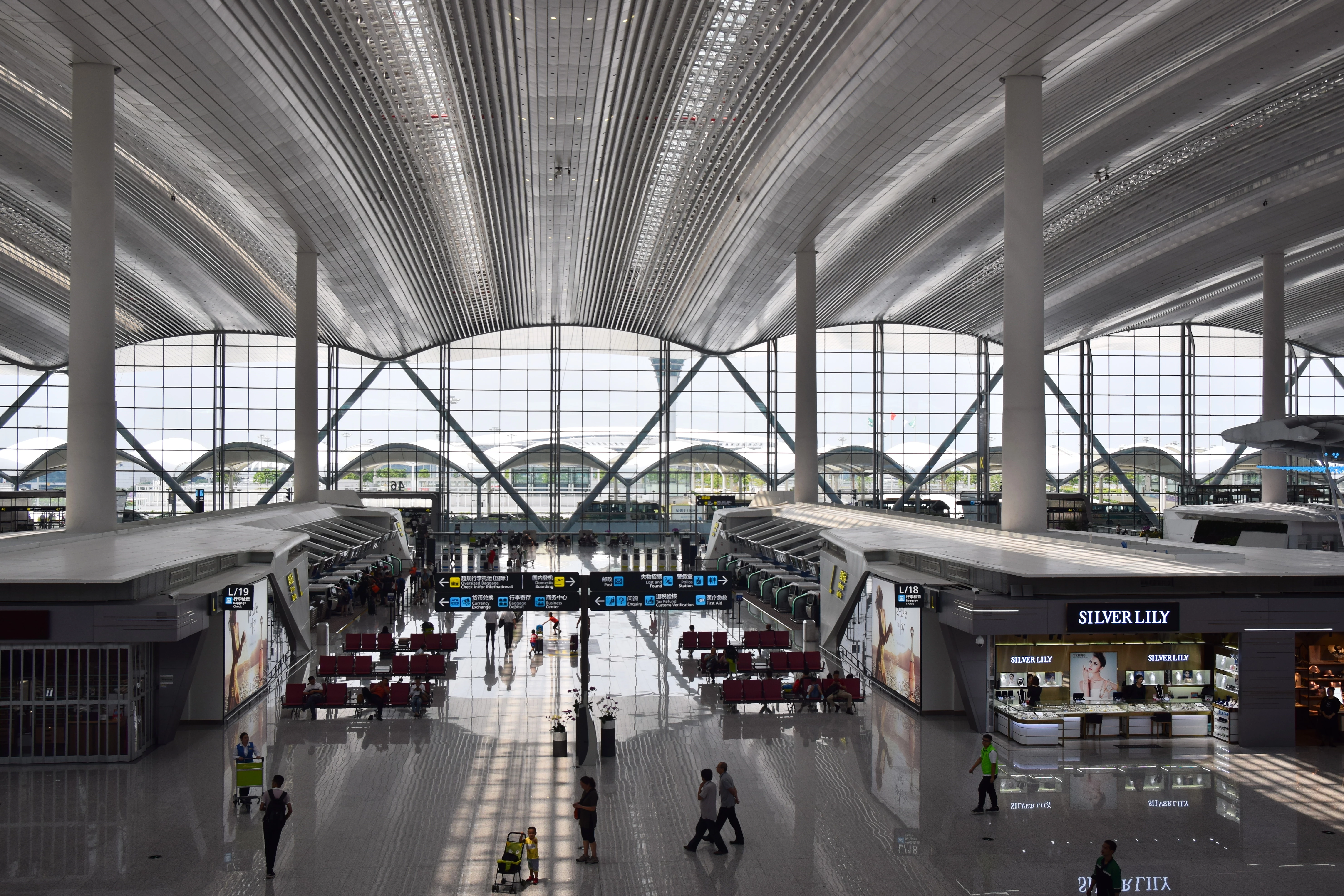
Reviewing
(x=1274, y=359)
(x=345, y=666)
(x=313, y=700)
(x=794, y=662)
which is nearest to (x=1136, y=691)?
(x=794, y=662)

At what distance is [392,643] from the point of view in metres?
20.3

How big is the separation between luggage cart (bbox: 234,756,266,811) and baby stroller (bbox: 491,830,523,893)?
3.61 metres

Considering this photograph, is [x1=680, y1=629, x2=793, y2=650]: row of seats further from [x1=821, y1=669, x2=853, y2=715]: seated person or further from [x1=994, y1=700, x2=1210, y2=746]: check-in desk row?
[x1=994, y1=700, x2=1210, y2=746]: check-in desk row

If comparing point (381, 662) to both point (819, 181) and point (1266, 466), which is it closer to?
point (819, 181)

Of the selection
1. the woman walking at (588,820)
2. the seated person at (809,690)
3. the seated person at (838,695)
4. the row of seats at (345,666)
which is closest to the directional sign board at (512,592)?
the row of seats at (345,666)

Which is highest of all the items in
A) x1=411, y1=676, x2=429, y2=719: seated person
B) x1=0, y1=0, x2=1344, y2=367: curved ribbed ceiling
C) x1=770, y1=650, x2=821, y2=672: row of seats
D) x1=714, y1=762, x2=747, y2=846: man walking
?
x1=0, y1=0, x2=1344, y2=367: curved ribbed ceiling

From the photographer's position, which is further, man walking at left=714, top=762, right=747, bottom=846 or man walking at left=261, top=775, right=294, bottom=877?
man walking at left=714, top=762, right=747, bottom=846

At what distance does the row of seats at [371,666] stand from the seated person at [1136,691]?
1159cm

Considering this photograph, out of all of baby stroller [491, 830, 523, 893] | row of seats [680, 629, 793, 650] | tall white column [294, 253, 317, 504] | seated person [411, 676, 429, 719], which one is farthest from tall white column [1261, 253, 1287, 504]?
baby stroller [491, 830, 523, 893]

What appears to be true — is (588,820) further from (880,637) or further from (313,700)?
(880,637)

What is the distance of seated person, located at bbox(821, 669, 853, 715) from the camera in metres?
16.9

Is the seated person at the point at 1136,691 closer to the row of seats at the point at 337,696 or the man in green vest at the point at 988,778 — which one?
the man in green vest at the point at 988,778

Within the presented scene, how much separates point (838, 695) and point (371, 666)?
28.0 feet

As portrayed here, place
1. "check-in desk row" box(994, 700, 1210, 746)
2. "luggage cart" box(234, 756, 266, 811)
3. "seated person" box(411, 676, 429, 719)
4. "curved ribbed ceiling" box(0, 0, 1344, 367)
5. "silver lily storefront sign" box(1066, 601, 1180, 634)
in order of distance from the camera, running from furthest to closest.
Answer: "curved ribbed ceiling" box(0, 0, 1344, 367), "seated person" box(411, 676, 429, 719), "check-in desk row" box(994, 700, 1210, 746), "silver lily storefront sign" box(1066, 601, 1180, 634), "luggage cart" box(234, 756, 266, 811)
